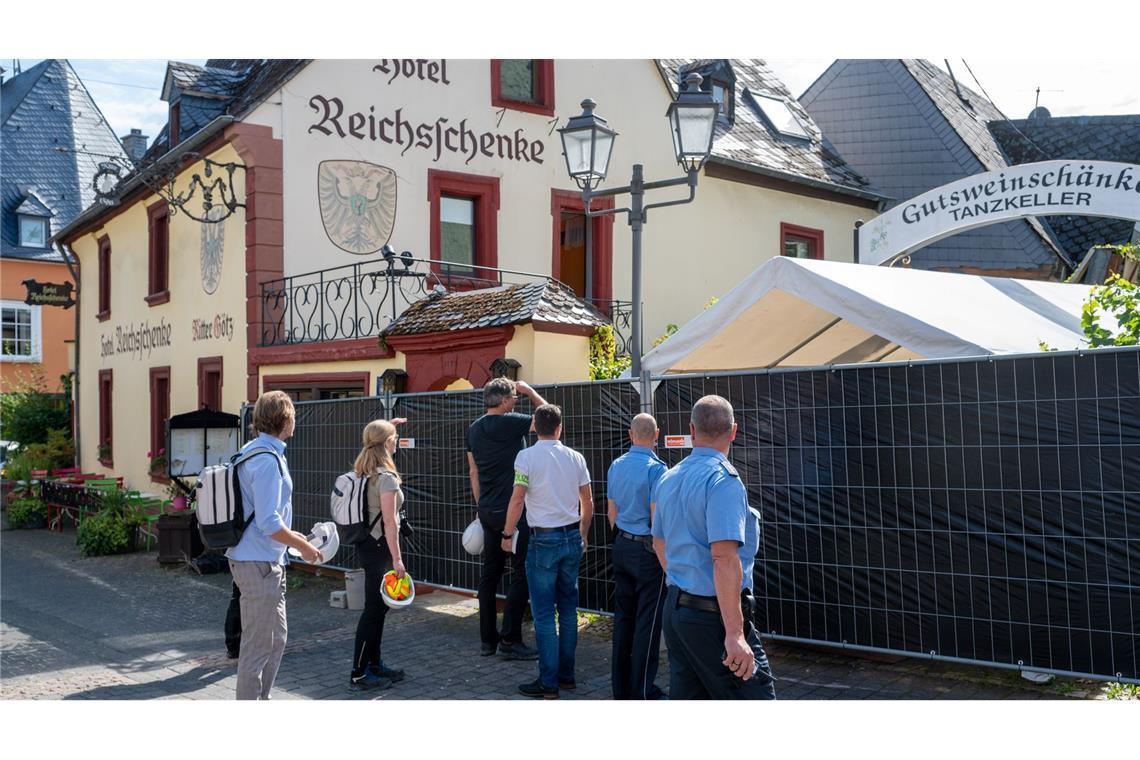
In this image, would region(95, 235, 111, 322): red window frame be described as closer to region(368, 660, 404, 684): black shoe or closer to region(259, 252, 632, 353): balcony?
region(259, 252, 632, 353): balcony

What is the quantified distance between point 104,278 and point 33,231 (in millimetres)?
15038

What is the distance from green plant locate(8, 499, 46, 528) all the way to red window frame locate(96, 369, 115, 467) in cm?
205

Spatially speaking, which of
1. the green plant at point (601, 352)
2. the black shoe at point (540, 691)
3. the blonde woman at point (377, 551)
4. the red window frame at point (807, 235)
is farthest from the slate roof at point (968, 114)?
the black shoe at point (540, 691)

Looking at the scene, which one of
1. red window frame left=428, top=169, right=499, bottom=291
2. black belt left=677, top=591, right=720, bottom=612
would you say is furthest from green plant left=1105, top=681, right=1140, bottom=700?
red window frame left=428, top=169, right=499, bottom=291

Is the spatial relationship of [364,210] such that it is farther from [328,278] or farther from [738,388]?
[738,388]

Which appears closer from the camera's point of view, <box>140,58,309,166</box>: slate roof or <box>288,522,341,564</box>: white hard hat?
<box>288,522,341,564</box>: white hard hat

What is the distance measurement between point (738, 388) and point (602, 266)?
34.0 ft

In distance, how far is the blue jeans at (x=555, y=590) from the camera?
6.65 m

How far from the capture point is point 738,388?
7.32 m

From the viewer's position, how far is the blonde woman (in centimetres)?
695

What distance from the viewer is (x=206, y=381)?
54.5ft

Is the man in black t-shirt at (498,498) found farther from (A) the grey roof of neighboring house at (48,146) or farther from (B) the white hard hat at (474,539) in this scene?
(A) the grey roof of neighboring house at (48,146)

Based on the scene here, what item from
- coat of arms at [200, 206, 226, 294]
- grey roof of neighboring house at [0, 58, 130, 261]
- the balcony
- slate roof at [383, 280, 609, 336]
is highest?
grey roof of neighboring house at [0, 58, 130, 261]

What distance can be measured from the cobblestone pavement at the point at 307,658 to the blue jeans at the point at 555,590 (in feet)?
0.77
